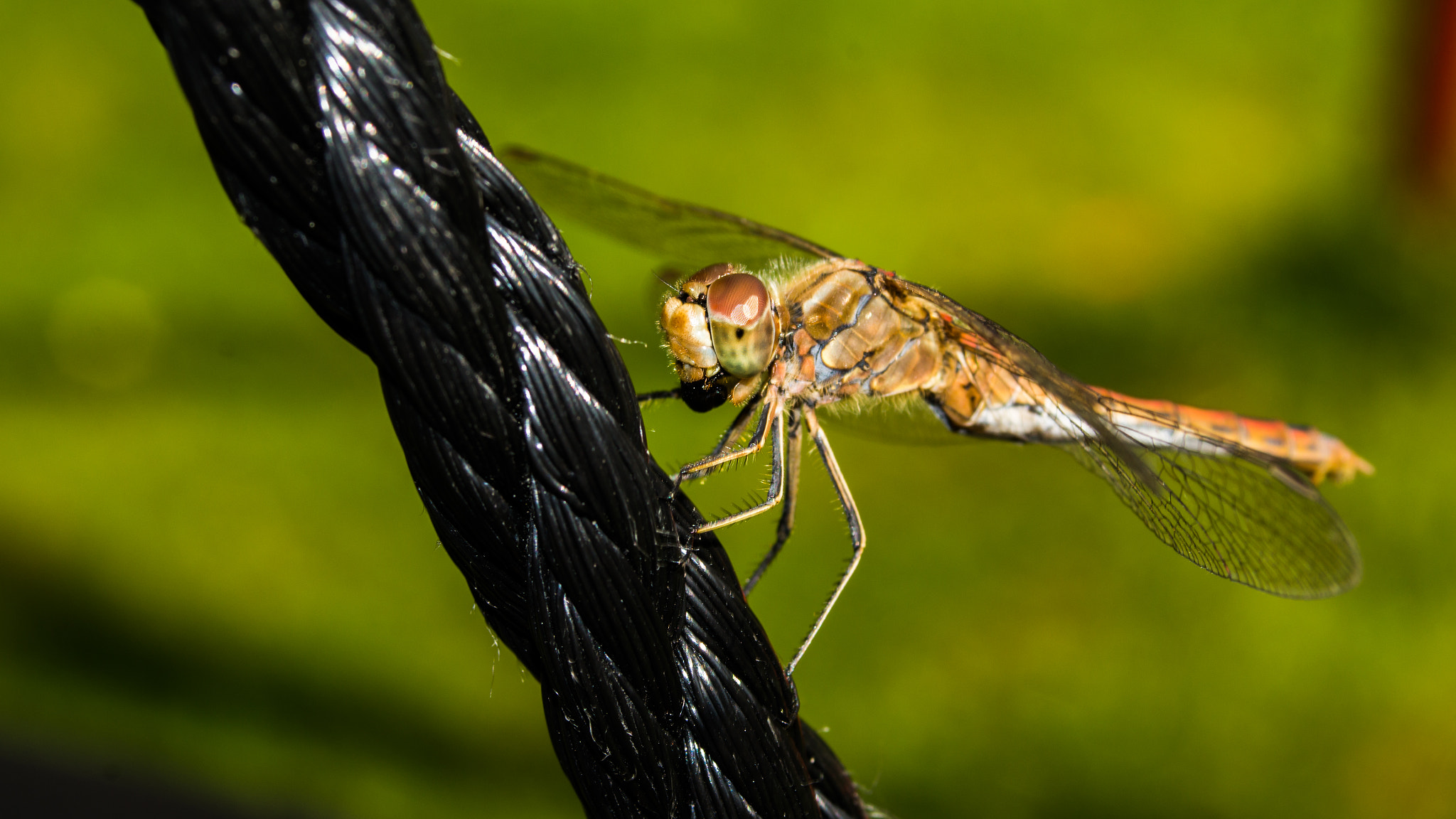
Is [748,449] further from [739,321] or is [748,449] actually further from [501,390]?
[501,390]

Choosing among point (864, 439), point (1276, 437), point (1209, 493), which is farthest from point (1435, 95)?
point (1209, 493)

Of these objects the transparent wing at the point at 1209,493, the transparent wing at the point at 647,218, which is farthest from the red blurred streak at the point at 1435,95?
the transparent wing at the point at 647,218

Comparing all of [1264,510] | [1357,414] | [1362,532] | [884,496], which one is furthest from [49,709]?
[1357,414]

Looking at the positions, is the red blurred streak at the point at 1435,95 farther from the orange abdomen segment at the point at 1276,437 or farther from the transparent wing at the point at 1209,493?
the transparent wing at the point at 1209,493

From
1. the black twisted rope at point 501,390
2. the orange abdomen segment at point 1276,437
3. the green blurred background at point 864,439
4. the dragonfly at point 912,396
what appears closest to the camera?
the black twisted rope at point 501,390

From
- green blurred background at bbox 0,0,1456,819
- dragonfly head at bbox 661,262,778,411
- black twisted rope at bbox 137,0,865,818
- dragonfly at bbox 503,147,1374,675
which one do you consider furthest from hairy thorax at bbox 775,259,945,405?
black twisted rope at bbox 137,0,865,818

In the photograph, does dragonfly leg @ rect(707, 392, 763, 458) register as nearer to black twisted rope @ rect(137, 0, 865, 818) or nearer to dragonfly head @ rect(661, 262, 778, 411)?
dragonfly head @ rect(661, 262, 778, 411)
